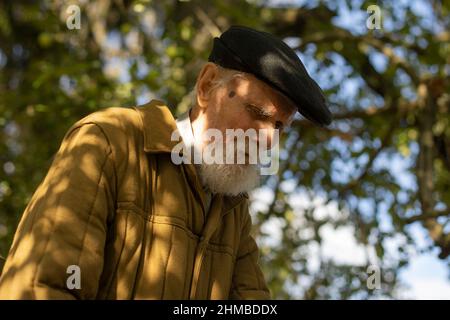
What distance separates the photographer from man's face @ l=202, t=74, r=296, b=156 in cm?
236

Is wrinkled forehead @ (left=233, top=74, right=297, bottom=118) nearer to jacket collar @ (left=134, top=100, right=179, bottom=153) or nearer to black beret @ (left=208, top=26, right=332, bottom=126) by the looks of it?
black beret @ (left=208, top=26, right=332, bottom=126)

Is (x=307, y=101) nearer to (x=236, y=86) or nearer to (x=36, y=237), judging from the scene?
(x=236, y=86)

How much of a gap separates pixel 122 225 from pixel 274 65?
28.1 inches

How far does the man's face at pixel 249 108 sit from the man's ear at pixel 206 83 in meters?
0.05

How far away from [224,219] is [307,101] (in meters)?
0.50

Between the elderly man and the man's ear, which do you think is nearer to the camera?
the elderly man

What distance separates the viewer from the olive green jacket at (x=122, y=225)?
6.38ft

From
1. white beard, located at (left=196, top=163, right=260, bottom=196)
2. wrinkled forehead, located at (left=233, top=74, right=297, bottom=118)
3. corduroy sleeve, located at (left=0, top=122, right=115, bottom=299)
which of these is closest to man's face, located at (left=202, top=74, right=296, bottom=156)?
wrinkled forehead, located at (left=233, top=74, right=297, bottom=118)

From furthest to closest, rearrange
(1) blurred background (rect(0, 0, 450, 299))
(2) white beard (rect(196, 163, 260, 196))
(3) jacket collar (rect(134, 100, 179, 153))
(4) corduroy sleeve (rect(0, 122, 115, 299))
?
(1) blurred background (rect(0, 0, 450, 299)) → (2) white beard (rect(196, 163, 260, 196)) → (3) jacket collar (rect(134, 100, 179, 153)) → (4) corduroy sleeve (rect(0, 122, 115, 299))

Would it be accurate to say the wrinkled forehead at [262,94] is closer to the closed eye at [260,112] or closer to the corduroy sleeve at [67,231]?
the closed eye at [260,112]

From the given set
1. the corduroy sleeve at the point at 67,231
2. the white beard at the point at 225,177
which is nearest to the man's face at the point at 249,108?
the white beard at the point at 225,177

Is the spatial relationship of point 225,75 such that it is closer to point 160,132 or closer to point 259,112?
point 259,112

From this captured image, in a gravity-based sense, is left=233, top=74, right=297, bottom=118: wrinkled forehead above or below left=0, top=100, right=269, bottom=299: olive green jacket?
above
